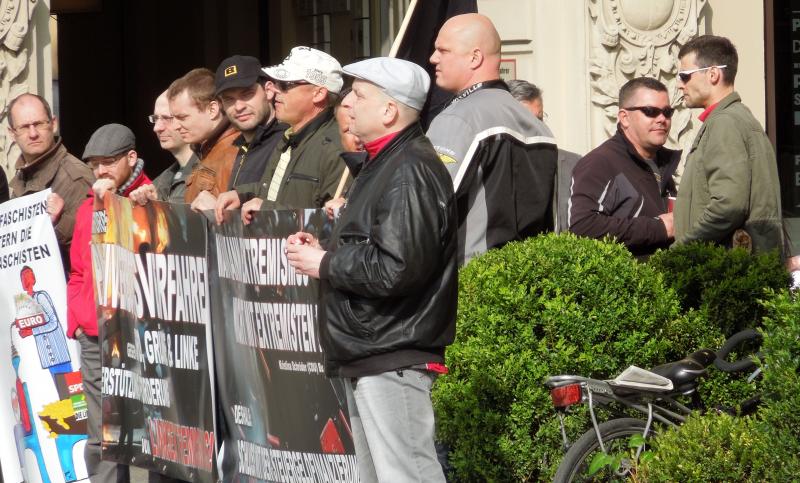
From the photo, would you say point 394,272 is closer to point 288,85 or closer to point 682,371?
point 682,371

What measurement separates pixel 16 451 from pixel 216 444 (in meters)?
1.96

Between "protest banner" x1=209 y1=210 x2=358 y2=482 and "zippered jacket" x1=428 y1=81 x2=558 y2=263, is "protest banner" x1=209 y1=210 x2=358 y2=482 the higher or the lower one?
the lower one

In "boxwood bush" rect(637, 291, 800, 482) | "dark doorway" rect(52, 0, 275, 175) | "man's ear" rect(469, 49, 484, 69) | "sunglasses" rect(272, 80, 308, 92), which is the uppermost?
"dark doorway" rect(52, 0, 275, 175)

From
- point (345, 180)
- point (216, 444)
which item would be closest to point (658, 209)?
point (345, 180)

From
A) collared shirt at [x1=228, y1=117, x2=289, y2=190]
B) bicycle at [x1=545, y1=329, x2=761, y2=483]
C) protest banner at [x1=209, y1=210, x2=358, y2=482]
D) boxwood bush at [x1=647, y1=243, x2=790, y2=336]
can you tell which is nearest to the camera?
bicycle at [x1=545, y1=329, x2=761, y2=483]

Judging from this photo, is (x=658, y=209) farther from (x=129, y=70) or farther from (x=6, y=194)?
(x=129, y=70)

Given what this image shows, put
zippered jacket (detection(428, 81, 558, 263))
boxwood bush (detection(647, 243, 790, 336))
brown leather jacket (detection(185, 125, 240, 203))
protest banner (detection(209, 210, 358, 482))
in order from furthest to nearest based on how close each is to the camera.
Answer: brown leather jacket (detection(185, 125, 240, 203)), boxwood bush (detection(647, 243, 790, 336)), zippered jacket (detection(428, 81, 558, 263)), protest banner (detection(209, 210, 358, 482))

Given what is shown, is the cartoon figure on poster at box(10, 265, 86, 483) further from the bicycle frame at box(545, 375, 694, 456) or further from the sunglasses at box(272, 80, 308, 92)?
the bicycle frame at box(545, 375, 694, 456)

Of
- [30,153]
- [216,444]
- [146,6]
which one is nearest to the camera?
[216,444]

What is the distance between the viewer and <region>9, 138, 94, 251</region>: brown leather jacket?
844 cm

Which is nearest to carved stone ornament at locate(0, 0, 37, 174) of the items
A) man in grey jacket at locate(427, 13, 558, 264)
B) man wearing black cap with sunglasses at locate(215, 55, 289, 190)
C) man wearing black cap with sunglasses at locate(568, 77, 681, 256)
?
man wearing black cap with sunglasses at locate(215, 55, 289, 190)

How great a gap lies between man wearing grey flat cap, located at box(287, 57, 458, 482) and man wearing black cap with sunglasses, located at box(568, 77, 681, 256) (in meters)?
2.73

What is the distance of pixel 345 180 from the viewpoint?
636 centimetres

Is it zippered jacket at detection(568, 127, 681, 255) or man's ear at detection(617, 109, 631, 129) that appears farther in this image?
man's ear at detection(617, 109, 631, 129)
